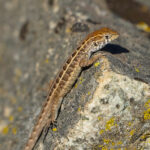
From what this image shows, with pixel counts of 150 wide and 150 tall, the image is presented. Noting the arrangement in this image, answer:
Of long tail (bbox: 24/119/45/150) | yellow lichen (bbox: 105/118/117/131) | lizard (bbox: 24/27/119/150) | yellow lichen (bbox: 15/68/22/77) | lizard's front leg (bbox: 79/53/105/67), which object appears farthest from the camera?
yellow lichen (bbox: 15/68/22/77)

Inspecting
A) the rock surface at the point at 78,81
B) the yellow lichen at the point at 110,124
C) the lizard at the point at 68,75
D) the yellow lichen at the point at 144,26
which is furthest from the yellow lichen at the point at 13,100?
the yellow lichen at the point at 144,26

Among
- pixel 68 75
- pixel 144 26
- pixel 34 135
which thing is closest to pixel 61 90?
pixel 68 75

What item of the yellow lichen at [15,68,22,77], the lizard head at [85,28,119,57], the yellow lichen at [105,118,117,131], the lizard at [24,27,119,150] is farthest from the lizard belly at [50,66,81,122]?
the yellow lichen at [15,68,22,77]

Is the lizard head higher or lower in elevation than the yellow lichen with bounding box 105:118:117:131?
higher

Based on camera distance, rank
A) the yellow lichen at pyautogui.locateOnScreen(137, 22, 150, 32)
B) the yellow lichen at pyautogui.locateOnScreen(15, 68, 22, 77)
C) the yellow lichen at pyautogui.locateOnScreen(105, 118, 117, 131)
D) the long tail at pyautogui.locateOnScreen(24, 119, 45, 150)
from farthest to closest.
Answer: the yellow lichen at pyautogui.locateOnScreen(15, 68, 22, 77) → the yellow lichen at pyautogui.locateOnScreen(137, 22, 150, 32) → the long tail at pyautogui.locateOnScreen(24, 119, 45, 150) → the yellow lichen at pyautogui.locateOnScreen(105, 118, 117, 131)

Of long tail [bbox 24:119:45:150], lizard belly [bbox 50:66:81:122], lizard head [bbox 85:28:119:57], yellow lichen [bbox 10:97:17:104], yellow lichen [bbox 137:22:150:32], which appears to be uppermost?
lizard head [bbox 85:28:119:57]

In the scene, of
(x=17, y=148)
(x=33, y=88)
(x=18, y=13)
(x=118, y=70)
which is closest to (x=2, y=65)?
(x=18, y=13)

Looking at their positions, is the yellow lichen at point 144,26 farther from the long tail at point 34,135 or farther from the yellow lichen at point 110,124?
the long tail at point 34,135

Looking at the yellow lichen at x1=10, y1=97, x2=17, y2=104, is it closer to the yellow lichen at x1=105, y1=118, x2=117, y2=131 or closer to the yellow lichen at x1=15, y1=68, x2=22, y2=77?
the yellow lichen at x1=15, y1=68, x2=22, y2=77

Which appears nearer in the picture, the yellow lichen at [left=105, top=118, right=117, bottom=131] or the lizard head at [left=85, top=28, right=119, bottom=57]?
the yellow lichen at [left=105, top=118, right=117, bottom=131]

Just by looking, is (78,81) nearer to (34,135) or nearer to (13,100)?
(34,135)

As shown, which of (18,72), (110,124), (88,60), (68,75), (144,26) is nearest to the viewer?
(110,124)
